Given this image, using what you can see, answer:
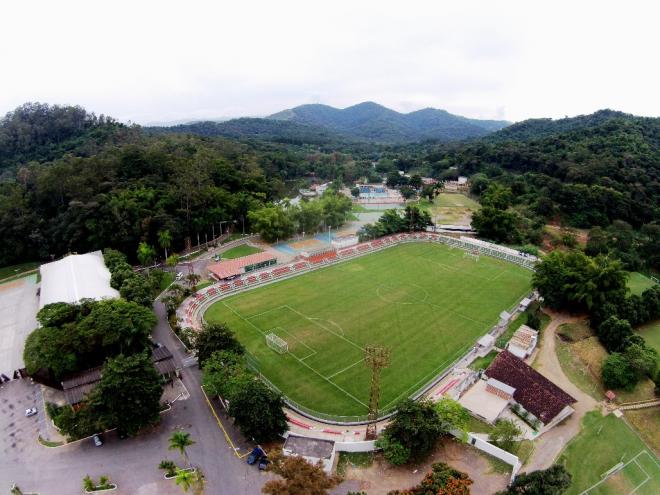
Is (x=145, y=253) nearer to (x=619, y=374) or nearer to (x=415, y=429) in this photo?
(x=415, y=429)

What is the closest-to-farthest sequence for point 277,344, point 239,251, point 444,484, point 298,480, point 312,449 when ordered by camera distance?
point 298,480 → point 444,484 → point 312,449 → point 277,344 → point 239,251

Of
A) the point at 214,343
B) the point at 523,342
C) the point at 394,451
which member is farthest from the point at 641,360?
the point at 214,343

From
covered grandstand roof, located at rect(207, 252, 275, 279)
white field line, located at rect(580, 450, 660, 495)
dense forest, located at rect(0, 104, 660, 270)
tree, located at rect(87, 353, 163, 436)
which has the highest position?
dense forest, located at rect(0, 104, 660, 270)

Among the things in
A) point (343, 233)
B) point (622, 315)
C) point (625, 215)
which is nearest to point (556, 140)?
point (625, 215)

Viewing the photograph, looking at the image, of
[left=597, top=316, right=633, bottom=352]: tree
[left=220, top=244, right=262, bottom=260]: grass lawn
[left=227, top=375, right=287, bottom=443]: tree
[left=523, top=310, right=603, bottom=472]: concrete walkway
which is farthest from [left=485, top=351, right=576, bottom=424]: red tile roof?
[left=220, top=244, right=262, bottom=260]: grass lawn

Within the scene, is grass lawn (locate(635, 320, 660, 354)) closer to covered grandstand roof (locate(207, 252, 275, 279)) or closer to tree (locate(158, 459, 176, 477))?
covered grandstand roof (locate(207, 252, 275, 279))

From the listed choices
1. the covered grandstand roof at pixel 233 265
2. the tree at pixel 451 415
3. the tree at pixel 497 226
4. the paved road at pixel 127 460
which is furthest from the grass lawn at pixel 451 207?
the paved road at pixel 127 460
